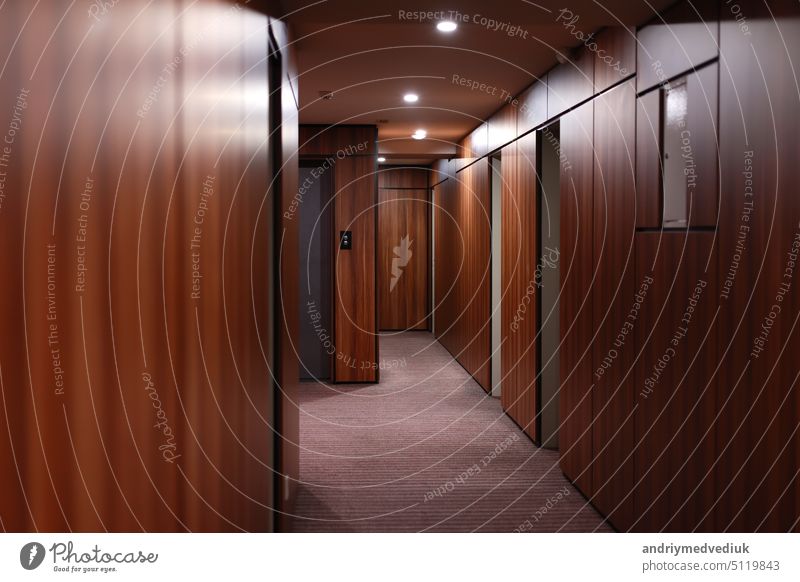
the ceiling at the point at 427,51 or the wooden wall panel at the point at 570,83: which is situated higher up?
the ceiling at the point at 427,51

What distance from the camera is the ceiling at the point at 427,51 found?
8.96 feet

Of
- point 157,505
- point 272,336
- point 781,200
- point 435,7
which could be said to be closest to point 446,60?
point 435,7

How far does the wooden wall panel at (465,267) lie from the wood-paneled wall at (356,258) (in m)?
0.86

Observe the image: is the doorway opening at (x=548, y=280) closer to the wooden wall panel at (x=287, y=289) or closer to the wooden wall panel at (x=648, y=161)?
the wooden wall panel at (x=648, y=161)

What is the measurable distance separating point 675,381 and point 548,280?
6.26 feet

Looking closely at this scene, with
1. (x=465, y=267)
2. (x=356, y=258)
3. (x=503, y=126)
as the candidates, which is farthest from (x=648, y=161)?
(x=465, y=267)

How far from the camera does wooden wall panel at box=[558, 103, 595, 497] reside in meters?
3.51

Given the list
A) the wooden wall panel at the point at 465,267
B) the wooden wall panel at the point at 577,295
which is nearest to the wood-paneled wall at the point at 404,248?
the wooden wall panel at the point at 465,267

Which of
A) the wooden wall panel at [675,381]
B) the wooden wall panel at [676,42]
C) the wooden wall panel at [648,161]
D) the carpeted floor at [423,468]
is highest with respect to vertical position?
the wooden wall panel at [676,42]

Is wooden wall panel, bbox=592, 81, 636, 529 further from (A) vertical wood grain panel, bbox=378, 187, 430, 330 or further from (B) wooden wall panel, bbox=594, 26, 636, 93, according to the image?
(A) vertical wood grain panel, bbox=378, 187, 430, 330

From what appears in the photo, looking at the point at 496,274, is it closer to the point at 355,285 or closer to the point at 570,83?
the point at 355,285

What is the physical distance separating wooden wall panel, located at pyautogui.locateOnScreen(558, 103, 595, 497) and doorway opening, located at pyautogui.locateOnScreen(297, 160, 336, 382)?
2.83 m

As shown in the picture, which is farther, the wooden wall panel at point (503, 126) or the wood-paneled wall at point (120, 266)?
the wooden wall panel at point (503, 126)

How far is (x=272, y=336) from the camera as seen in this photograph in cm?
254
